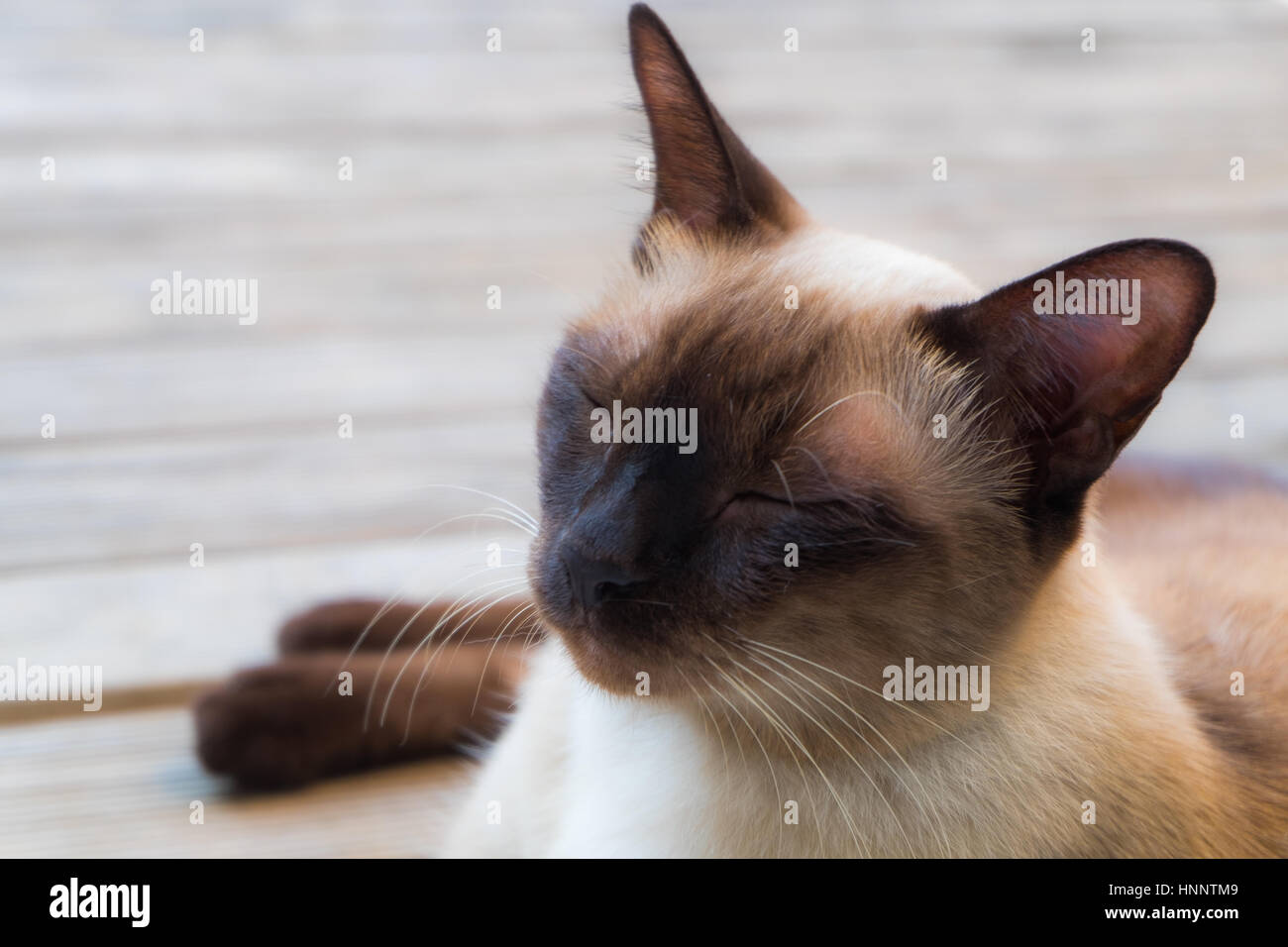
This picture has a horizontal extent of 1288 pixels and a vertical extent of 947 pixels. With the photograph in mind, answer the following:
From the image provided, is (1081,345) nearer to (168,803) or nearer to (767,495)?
(767,495)

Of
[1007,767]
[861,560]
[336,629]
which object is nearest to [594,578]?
[861,560]

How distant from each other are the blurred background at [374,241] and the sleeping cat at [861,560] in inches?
9.9

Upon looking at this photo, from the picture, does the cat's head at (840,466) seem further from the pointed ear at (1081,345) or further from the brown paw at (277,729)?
the brown paw at (277,729)

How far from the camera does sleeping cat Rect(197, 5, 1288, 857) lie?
43.1 inches

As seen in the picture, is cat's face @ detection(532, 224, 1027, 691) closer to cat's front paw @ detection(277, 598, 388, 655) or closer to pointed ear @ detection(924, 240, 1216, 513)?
pointed ear @ detection(924, 240, 1216, 513)

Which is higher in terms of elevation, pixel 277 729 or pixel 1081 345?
pixel 1081 345

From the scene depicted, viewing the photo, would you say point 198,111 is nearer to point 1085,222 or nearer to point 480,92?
point 480,92

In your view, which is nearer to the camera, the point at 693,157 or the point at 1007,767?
the point at 1007,767

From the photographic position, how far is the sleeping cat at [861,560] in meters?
1.10

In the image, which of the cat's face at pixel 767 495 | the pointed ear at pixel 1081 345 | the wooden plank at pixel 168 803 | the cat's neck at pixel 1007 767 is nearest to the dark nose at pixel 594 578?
the cat's face at pixel 767 495

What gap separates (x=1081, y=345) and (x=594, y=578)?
0.44 meters

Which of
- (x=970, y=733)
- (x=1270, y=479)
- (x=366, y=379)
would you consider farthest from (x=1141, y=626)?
(x=366, y=379)

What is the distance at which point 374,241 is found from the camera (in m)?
2.79

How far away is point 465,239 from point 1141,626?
1.83 metres
